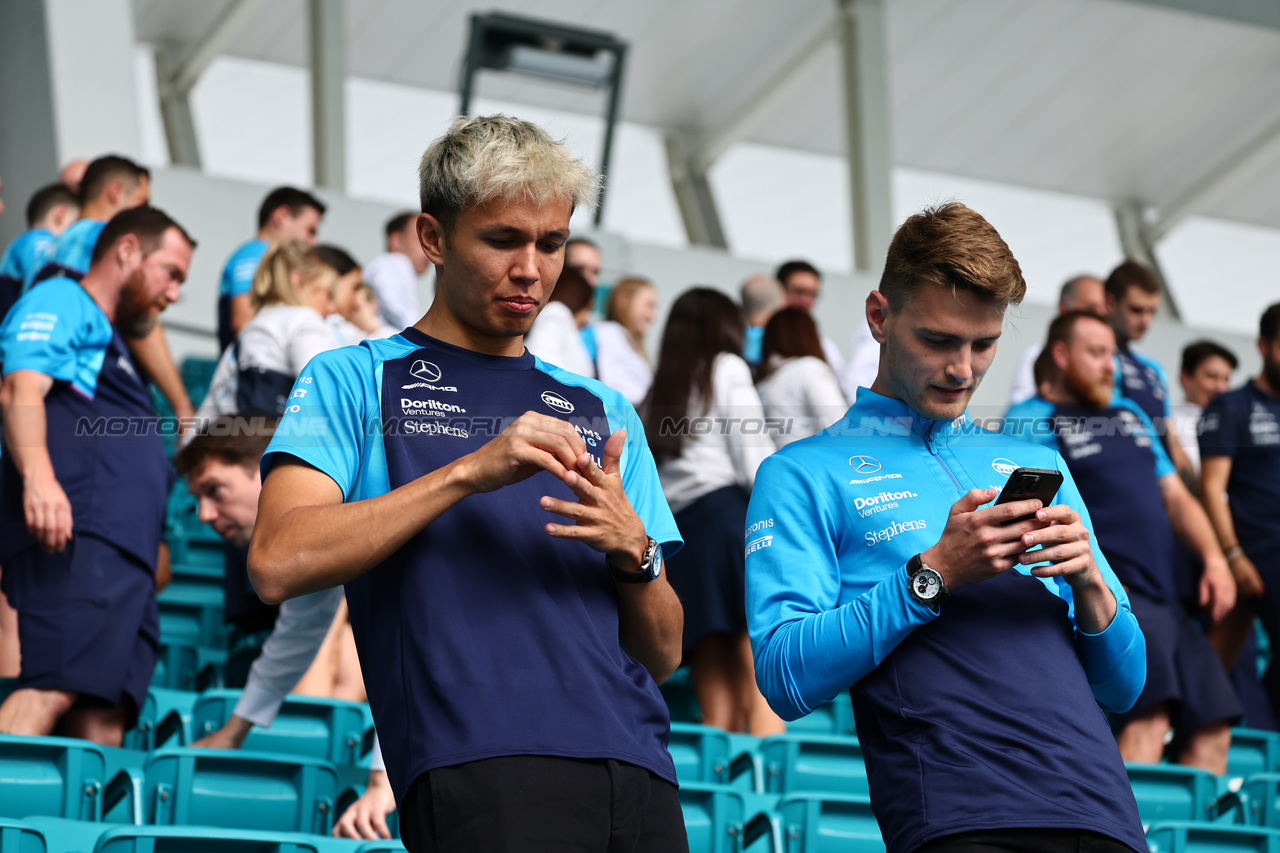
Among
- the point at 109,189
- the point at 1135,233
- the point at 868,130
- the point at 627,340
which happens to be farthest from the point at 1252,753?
the point at 1135,233

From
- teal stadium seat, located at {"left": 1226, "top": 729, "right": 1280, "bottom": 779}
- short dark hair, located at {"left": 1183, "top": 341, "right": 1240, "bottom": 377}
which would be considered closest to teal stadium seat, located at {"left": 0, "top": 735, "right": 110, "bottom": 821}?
teal stadium seat, located at {"left": 1226, "top": 729, "right": 1280, "bottom": 779}

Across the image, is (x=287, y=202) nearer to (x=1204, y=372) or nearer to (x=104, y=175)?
(x=104, y=175)

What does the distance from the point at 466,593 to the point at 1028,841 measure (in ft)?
2.28

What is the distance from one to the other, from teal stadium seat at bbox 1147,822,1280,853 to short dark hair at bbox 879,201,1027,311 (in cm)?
164

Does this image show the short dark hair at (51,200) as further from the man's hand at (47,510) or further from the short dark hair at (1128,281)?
the short dark hair at (1128,281)

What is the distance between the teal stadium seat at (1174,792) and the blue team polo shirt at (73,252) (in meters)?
3.23

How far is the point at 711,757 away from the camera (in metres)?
3.18

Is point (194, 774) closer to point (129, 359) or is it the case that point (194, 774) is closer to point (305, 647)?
point (305, 647)

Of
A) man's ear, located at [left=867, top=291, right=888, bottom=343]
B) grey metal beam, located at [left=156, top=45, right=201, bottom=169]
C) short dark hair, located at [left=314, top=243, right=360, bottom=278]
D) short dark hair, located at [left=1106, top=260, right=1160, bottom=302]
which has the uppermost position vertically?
grey metal beam, located at [left=156, top=45, right=201, bottom=169]

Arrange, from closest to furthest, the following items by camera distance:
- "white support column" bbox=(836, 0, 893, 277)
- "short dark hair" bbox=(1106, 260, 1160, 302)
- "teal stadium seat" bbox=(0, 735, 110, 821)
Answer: "teal stadium seat" bbox=(0, 735, 110, 821)
"short dark hair" bbox=(1106, 260, 1160, 302)
"white support column" bbox=(836, 0, 893, 277)

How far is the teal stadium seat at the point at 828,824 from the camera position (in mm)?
2615

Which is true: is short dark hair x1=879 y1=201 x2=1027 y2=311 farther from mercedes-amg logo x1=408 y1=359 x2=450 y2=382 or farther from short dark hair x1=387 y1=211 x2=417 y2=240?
short dark hair x1=387 y1=211 x2=417 y2=240

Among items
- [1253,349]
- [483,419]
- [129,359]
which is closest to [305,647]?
[129,359]

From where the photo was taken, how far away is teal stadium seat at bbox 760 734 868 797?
124 inches
